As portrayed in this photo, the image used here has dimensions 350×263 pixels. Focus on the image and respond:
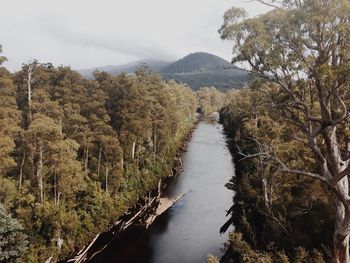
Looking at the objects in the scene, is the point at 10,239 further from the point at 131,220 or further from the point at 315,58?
the point at 315,58

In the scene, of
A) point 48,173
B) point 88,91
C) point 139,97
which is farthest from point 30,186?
point 139,97

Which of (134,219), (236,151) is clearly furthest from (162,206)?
(236,151)

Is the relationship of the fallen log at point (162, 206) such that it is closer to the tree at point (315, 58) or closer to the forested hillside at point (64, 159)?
the forested hillside at point (64, 159)

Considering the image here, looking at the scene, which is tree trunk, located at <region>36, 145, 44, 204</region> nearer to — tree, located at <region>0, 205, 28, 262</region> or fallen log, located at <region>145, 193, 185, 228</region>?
tree, located at <region>0, 205, 28, 262</region>

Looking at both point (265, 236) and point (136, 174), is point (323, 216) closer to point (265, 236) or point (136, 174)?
point (265, 236)

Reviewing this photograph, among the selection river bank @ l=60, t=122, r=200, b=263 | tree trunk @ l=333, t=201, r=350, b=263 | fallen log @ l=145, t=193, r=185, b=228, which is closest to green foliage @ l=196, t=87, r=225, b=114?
river bank @ l=60, t=122, r=200, b=263

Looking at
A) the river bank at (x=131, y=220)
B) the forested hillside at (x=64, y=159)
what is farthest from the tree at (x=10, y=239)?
the river bank at (x=131, y=220)
